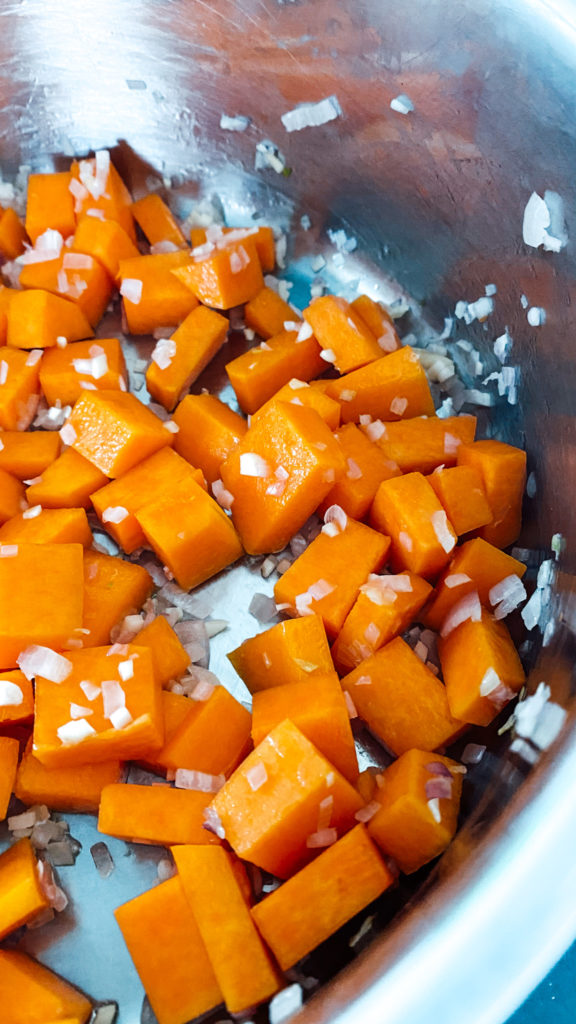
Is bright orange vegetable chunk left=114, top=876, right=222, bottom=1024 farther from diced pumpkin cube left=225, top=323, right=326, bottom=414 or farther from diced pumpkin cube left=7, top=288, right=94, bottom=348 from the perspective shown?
diced pumpkin cube left=7, top=288, right=94, bottom=348

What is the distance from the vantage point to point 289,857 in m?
1.42

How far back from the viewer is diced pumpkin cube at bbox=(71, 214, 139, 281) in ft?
7.00

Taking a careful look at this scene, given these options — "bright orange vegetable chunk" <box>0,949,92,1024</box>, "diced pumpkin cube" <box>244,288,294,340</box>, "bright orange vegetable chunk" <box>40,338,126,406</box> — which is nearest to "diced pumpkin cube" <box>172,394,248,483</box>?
"bright orange vegetable chunk" <box>40,338,126,406</box>

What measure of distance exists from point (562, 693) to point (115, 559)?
3.09 ft

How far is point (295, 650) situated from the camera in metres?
1.60

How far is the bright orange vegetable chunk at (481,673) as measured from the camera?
1.49 meters

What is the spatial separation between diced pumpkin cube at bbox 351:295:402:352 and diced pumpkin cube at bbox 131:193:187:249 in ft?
1.80

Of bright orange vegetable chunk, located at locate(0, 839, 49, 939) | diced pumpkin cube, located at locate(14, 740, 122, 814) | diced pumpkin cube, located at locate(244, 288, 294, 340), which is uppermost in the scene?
diced pumpkin cube, located at locate(244, 288, 294, 340)

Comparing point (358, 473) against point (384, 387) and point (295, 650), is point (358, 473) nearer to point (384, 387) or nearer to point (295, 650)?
point (384, 387)

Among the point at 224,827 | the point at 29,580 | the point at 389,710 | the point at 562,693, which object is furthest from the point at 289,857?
the point at 29,580

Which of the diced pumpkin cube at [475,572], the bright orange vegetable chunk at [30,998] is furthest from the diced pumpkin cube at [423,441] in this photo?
the bright orange vegetable chunk at [30,998]

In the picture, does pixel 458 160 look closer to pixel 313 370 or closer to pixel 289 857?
pixel 313 370

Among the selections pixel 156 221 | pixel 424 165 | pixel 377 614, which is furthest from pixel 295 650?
pixel 156 221

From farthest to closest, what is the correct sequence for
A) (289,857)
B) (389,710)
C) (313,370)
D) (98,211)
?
(98,211), (313,370), (389,710), (289,857)
